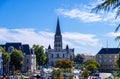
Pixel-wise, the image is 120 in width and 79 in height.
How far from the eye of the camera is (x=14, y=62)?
83.2m

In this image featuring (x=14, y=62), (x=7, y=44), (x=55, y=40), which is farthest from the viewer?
(x=55, y=40)

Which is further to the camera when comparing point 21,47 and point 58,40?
point 58,40

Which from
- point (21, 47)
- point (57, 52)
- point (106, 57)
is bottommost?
point (106, 57)

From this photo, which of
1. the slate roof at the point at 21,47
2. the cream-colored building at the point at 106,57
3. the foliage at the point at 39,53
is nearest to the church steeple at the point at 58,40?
the cream-colored building at the point at 106,57

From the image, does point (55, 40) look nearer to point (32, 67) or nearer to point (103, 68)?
point (103, 68)

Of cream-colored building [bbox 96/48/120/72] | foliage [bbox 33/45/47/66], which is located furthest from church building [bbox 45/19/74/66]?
foliage [bbox 33/45/47/66]

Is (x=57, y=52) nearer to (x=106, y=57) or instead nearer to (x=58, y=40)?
(x=58, y=40)

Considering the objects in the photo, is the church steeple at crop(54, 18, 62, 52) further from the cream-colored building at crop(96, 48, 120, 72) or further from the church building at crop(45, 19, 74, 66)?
the cream-colored building at crop(96, 48, 120, 72)

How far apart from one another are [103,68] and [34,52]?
37.4 m

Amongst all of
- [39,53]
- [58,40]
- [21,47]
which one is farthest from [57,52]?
[21,47]

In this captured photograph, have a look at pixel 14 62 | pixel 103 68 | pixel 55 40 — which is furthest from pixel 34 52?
pixel 55 40

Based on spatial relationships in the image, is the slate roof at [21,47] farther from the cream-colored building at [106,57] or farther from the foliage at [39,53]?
the cream-colored building at [106,57]

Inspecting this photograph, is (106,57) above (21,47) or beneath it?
beneath

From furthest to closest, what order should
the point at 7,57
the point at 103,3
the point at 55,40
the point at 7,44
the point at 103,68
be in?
the point at 55,40 < the point at 103,68 < the point at 7,44 < the point at 7,57 < the point at 103,3
